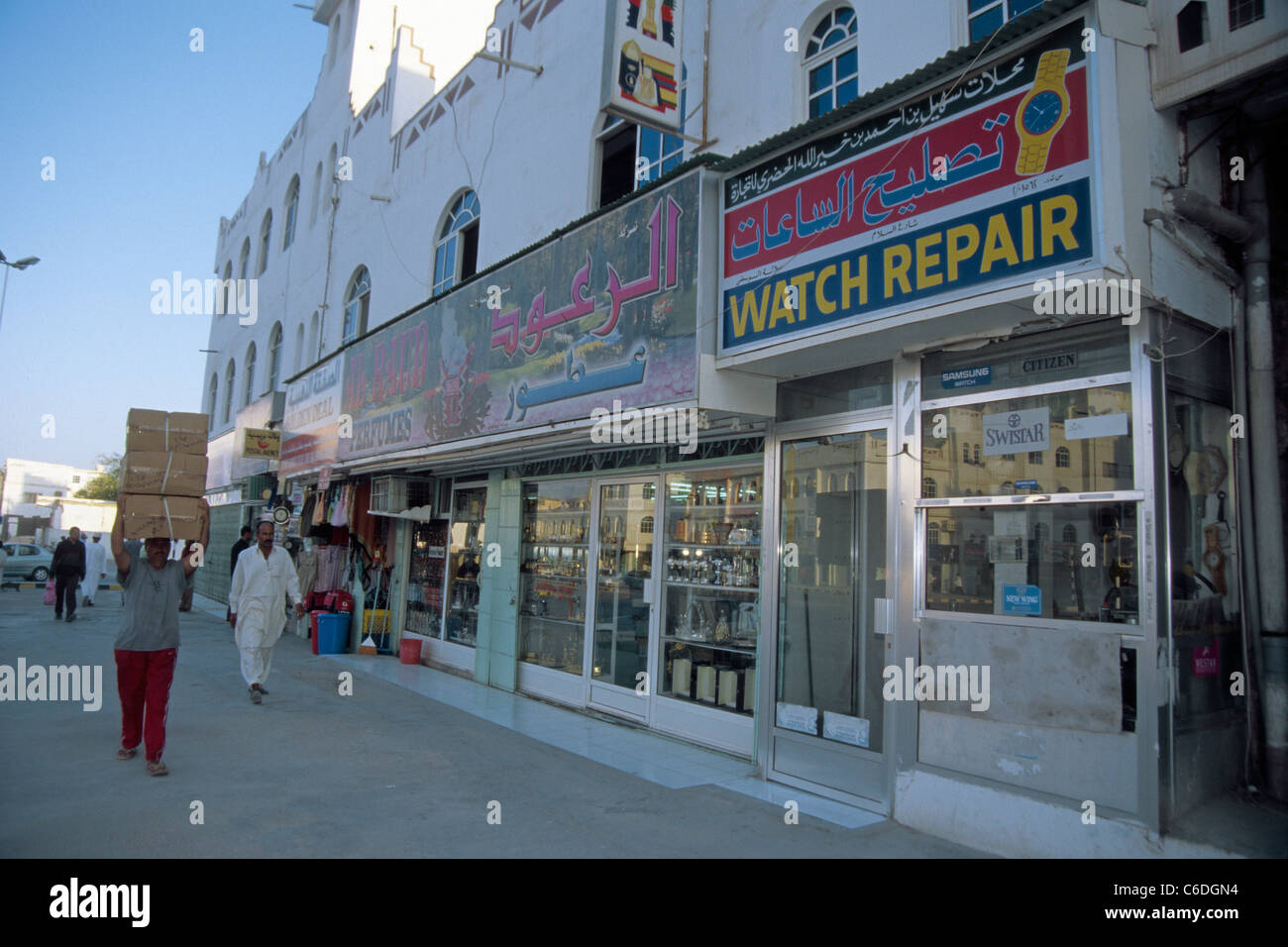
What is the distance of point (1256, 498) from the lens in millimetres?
4977

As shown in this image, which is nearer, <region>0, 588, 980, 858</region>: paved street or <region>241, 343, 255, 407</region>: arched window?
<region>0, 588, 980, 858</region>: paved street

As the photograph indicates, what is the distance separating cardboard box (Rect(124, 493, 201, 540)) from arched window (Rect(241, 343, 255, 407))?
1863 centimetres

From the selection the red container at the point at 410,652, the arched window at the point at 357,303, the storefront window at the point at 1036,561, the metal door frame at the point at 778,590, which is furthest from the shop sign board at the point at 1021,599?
the arched window at the point at 357,303

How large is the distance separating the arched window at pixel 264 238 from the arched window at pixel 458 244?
13191mm

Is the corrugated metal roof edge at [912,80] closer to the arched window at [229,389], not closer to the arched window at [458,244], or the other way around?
the arched window at [458,244]

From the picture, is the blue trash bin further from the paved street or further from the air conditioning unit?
the paved street

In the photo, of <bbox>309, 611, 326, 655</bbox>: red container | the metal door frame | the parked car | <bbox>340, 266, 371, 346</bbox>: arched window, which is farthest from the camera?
the parked car

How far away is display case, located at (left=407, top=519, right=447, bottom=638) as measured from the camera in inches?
510

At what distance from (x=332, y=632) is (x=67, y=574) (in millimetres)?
6359

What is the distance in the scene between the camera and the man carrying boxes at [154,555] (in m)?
6.05

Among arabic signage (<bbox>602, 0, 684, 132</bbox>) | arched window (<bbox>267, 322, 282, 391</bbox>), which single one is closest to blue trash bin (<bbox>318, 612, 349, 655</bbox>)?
arabic signage (<bbox>602, 0, 684, 132</bbox>)
